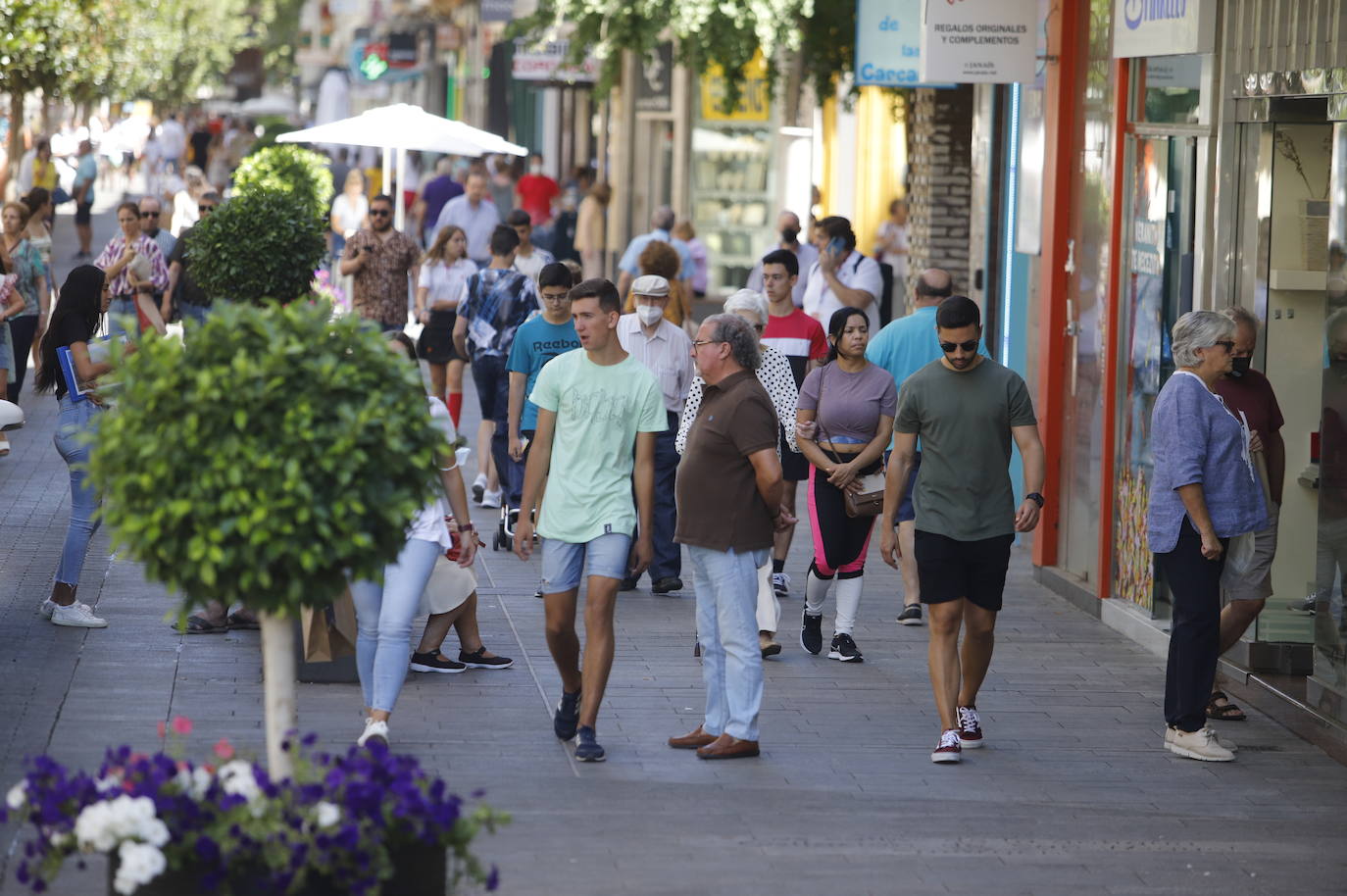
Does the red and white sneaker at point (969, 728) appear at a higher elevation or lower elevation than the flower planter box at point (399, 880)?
lower

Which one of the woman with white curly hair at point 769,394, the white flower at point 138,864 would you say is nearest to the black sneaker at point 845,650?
the woman with white curly hair at point 769,394

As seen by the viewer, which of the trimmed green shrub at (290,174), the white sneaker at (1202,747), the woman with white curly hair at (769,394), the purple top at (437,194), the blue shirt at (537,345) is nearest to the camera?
the white sneaker at (1202,747)

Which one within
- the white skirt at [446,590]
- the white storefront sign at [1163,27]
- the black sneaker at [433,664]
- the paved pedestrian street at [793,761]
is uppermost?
the white storefront sign at [1163,27]

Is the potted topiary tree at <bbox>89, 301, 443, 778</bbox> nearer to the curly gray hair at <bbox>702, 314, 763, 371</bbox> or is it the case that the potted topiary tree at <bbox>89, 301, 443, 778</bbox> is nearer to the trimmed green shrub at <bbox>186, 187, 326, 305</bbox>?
the curly gray hair at <bbox>702, 314, 763, 371</bbox>

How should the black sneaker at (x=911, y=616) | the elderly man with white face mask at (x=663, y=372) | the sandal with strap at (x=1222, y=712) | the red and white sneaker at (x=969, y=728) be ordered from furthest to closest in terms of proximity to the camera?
1. the black sneaker at (x=911, y=616)
2. the elderly man with white face mask at (x=663, y=372)
3. the sandal with strap at (x=1222, y=712)
4. the red and white sneaker at (x=969, y=728)

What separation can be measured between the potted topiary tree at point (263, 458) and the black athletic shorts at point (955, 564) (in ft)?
9.73

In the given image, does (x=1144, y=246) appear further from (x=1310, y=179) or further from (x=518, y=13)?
(x=518, y=13)

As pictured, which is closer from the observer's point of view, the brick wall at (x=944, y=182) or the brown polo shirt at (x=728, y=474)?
the brown polo shirt at (x=728, y=474)

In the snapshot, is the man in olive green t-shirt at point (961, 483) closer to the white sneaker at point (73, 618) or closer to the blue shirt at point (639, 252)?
the white sneaker at point (73, 618)

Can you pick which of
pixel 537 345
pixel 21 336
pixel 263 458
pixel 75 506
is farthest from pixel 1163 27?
pixel 21 336

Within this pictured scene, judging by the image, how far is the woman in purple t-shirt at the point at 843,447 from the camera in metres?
9.83

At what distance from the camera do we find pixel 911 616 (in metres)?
11.0

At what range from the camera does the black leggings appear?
32.7 feet

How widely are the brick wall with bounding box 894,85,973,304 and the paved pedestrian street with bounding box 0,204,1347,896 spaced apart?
24.3 ft
